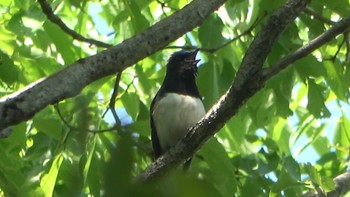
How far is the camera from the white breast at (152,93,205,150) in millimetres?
4727

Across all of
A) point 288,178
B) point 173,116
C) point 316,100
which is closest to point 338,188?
point 288,178

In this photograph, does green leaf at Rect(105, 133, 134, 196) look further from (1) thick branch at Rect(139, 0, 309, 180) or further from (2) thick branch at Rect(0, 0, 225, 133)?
(1) thick branch at Rect(139, 0, 309, 180)

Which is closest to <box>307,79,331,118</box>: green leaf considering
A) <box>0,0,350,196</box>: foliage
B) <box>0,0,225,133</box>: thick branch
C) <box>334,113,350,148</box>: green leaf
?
<box>0,0,350,196</box>: foliage

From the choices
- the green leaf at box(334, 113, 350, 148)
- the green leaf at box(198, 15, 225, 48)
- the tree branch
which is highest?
the green leaf at box(198, 15, 225, 48)

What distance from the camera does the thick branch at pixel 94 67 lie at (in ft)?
5.43

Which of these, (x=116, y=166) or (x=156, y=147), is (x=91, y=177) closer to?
(x=156, y=147)

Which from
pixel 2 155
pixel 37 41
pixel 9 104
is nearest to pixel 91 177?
pixel 2 155

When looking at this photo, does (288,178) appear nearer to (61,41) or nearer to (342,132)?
(61,41)

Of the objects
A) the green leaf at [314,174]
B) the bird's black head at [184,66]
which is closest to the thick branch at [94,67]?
the green leaf at [314,174]

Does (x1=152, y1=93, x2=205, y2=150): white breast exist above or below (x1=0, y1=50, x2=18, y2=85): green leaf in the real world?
below

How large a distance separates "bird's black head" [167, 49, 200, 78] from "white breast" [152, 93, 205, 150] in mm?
289

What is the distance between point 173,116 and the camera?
4.82 meters

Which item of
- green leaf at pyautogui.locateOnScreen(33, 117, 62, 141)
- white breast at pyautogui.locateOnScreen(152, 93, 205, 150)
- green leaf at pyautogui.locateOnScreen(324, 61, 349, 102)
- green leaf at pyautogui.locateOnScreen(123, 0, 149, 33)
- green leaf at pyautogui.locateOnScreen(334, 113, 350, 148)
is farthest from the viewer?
green leaf at pyautogui.locateOnScreen(334, 113, 350, 148)

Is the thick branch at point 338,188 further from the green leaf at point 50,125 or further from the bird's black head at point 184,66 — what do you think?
the bird's black head at point 184,66
